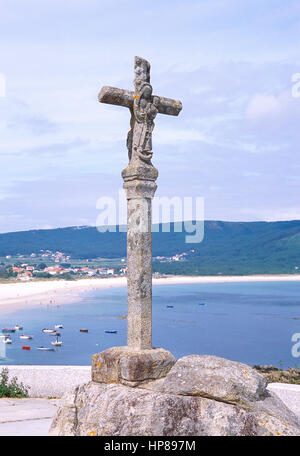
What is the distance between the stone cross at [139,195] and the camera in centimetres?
826

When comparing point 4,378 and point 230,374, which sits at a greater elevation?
point 230,374

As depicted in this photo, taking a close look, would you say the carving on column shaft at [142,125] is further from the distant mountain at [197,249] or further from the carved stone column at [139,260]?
the distant mountain at [197,249]

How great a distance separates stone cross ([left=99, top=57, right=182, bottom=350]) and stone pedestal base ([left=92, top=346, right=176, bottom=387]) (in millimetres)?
236

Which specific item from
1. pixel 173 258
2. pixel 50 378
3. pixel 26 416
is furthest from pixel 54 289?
pixel 26 416

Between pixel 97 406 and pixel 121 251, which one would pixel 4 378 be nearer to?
pixel 97 406

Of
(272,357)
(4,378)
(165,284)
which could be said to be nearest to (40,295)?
(165,284)

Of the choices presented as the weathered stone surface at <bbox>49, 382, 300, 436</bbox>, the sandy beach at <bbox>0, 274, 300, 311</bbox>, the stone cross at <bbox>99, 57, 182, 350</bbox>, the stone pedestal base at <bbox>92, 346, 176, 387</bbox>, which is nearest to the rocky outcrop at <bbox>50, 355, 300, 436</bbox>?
the weathered stone surface at <bbox>49, 382, 300, 436</bbox>

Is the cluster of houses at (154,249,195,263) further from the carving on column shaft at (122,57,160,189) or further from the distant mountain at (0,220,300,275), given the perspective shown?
the carving on column shaft at (122,57,160,189)

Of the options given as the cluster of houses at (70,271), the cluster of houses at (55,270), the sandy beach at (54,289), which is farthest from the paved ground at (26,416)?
the cluster of houses at (70,271)

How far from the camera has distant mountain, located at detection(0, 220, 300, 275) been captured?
451ft

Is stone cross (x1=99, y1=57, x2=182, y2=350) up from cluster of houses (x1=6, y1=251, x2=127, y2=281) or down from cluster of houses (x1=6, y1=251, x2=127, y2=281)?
up
